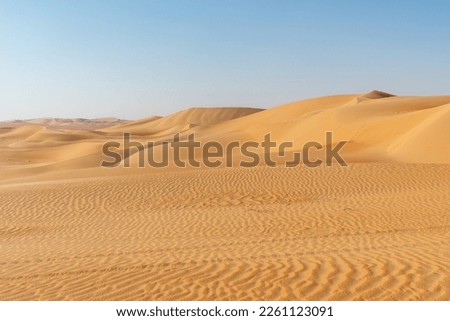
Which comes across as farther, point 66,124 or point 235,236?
point 66,124

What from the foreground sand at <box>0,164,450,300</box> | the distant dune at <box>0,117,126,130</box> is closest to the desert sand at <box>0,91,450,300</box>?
the foreground sand at <box>0,164,450,300</box>

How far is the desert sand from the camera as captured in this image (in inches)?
235

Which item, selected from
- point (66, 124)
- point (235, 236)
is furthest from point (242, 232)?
point (66, 124)

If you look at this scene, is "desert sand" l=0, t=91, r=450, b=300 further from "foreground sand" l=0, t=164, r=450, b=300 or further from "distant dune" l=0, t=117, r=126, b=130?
"distant dune" l=0, t=117, r=126, b=130

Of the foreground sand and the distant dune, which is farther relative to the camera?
the distant dune

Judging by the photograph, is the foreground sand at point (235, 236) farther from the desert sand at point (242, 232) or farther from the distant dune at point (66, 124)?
the distant dune at point (66, 124)

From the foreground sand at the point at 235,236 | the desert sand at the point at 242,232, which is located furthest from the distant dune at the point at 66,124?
the foreground sand at the point at 235,236

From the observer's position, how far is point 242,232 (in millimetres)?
10148

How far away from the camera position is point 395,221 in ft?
34.3

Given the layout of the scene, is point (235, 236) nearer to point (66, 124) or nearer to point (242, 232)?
point (242, 232)

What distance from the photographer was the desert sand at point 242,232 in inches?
235

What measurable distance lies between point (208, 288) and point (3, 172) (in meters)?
27.9

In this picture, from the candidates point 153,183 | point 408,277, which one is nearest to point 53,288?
point 408,277
